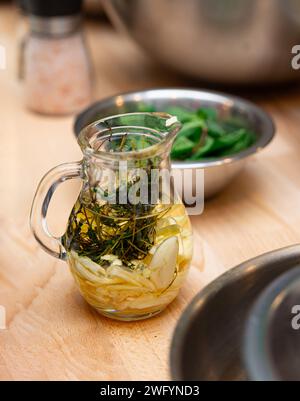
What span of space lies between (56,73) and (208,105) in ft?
0.89

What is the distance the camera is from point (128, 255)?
683mm

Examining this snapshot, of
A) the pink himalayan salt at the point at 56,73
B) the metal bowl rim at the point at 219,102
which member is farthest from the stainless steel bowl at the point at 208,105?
the pink himalayan salt at the point at 56,73

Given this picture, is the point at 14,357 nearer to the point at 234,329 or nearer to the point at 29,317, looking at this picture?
the point at 29,317

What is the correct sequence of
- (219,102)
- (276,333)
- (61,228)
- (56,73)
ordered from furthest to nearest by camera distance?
1. (56,73)
2. (219,102)
3. (61,228)
4. (276,333)

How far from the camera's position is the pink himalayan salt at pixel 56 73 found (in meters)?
1.22

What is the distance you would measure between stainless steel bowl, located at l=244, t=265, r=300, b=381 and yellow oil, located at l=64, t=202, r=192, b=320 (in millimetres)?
89

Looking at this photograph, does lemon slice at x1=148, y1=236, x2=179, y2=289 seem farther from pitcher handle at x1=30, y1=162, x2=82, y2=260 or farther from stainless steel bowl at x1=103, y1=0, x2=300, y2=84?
stainless steel bowl at x1=103, y1=0, x2=300, y2=84

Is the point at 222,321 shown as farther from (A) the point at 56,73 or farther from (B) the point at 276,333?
(A) the point at 56,73

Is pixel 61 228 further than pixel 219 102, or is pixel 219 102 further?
pixel 219 102

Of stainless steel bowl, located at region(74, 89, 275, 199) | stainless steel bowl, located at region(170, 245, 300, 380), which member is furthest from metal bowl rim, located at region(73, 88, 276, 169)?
stainless steel bowl, located at region(170, 245, 300, 380)

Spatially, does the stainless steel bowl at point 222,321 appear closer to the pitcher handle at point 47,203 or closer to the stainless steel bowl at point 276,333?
the stainless steel bowl at point 276,333

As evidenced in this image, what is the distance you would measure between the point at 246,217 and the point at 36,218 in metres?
0.30

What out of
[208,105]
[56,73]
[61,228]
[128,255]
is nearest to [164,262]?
[128,255]

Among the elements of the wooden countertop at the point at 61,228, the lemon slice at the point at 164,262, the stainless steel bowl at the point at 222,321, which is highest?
the lemon slice at the point at 164,262
